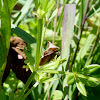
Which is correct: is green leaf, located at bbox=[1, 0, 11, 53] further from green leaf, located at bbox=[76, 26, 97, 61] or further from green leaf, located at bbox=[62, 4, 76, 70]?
green leaf, located at bbox=[76, 26, 97, 61]

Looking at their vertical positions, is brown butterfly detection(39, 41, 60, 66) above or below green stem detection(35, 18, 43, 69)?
below

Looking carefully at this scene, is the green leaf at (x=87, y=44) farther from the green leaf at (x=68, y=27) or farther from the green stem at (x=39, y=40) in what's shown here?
the green stem at (x=39, y=40)

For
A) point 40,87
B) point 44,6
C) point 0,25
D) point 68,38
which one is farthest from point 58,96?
point 44,6

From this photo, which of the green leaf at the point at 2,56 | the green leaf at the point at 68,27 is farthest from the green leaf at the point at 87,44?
the green leaf at the point at 2,56

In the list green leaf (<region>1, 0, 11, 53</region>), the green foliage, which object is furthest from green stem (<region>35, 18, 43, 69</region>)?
green leaf (<region>1, 0, 11, 53</region>)

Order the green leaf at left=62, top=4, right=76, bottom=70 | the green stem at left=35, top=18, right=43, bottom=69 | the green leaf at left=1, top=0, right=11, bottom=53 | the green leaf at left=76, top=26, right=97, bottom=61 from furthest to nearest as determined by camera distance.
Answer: the green leaf at left=76, top=26, right=97, bottom=61
the green leaf at left=62, top=4, right=76, bottom=70
the green leaf at left=1, top=0, right=11, bottom=53
the green stem at left=35, top=18, right=43, bottom=69

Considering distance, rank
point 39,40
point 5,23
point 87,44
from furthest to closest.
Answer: point 87,44
point 5,23
point 39,40

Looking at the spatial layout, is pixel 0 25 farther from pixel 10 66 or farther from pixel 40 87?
pixel 40 87

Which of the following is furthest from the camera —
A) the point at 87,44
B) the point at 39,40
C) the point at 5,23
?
the point at 87,44

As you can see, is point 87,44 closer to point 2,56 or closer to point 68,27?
point 68,27

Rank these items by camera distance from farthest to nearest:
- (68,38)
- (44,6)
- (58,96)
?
(58,96) < (68,38) < (44,6)

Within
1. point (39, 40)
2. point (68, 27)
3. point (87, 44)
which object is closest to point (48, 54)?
point (39, 40)
